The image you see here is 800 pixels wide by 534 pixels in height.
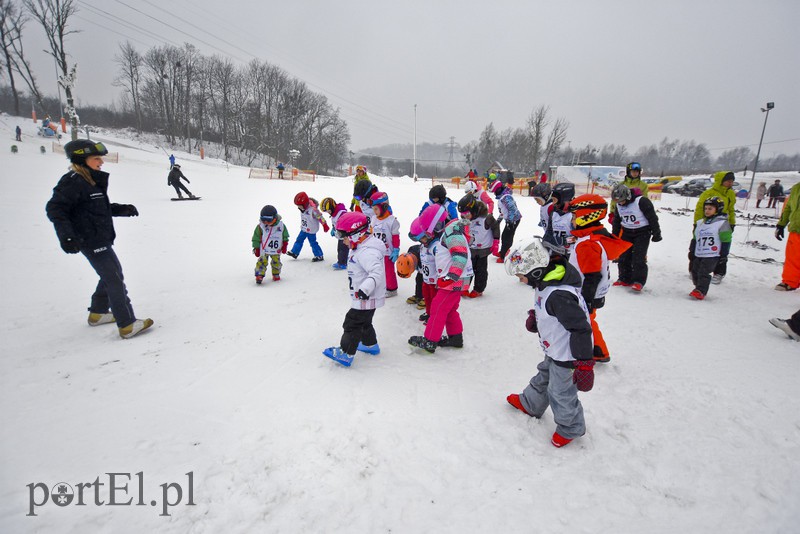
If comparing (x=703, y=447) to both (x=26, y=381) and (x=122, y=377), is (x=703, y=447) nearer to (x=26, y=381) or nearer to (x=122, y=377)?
(x=122, y=377)

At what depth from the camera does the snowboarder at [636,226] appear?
611 cm

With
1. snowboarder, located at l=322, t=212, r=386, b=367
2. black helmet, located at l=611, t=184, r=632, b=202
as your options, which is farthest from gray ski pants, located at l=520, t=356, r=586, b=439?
black helmet, located at l=611, t=184, r=632, b=202

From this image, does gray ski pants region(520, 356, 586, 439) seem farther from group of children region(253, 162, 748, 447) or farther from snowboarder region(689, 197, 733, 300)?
snowboarder region(689, 197, 733, 300)

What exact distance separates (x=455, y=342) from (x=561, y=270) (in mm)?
2036

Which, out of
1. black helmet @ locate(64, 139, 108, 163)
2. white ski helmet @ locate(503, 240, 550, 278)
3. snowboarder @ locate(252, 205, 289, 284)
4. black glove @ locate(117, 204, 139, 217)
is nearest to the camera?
white ski helmet @ locate(503, 240, 550, 278)

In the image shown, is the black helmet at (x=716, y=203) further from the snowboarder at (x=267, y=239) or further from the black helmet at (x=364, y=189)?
the snowboarder at (x=267, y=239)

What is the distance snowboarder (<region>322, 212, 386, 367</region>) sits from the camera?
11.9 ft

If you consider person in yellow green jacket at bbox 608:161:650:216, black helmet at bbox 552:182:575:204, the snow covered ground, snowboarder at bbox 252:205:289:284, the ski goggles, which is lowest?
the snow covered ground

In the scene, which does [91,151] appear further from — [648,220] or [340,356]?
[648,220]

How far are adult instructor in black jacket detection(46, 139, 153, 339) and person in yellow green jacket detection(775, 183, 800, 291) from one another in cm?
999

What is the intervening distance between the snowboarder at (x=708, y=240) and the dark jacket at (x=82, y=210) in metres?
8.72

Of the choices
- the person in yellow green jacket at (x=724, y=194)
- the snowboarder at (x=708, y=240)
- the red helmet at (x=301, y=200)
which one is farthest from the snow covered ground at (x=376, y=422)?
the red helmet at (x=301, y=200)

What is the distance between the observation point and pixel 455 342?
4.31 meters

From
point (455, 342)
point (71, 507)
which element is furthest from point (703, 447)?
point (71, 507)
